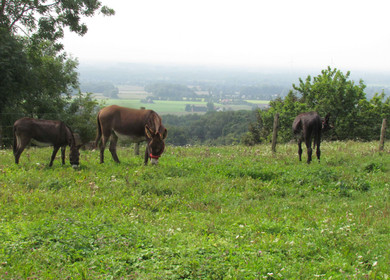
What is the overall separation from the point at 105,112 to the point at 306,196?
7.73 meters

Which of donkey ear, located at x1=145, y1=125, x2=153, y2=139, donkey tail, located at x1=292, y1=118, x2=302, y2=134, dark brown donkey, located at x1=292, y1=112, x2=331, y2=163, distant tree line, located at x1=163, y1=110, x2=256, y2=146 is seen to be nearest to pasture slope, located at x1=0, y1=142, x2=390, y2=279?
donkey ear, located at x1=145, y1=125, x2=153, y2=139

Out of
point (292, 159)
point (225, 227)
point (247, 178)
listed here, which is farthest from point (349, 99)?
point (225, 227)

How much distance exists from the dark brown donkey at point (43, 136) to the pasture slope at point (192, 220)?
517 mm

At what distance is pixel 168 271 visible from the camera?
4.79m

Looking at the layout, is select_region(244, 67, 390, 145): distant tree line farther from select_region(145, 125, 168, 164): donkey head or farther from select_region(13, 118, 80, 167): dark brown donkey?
select_region(13, 118, 80, 167): dark brown donkey

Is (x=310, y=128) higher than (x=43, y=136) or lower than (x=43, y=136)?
higher

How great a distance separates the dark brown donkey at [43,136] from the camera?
11.3 meters

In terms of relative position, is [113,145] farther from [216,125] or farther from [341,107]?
[216,125]

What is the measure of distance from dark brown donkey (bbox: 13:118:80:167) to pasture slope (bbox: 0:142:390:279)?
20.3 inches

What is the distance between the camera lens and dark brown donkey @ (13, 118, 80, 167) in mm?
11266

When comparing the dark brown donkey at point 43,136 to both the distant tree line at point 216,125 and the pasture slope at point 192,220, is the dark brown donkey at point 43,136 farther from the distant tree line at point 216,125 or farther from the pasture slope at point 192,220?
the distant tree line at point 216,125

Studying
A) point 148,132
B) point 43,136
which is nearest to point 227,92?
point 148,132

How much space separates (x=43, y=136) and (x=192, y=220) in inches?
270

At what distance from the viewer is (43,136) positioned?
1149 cm
